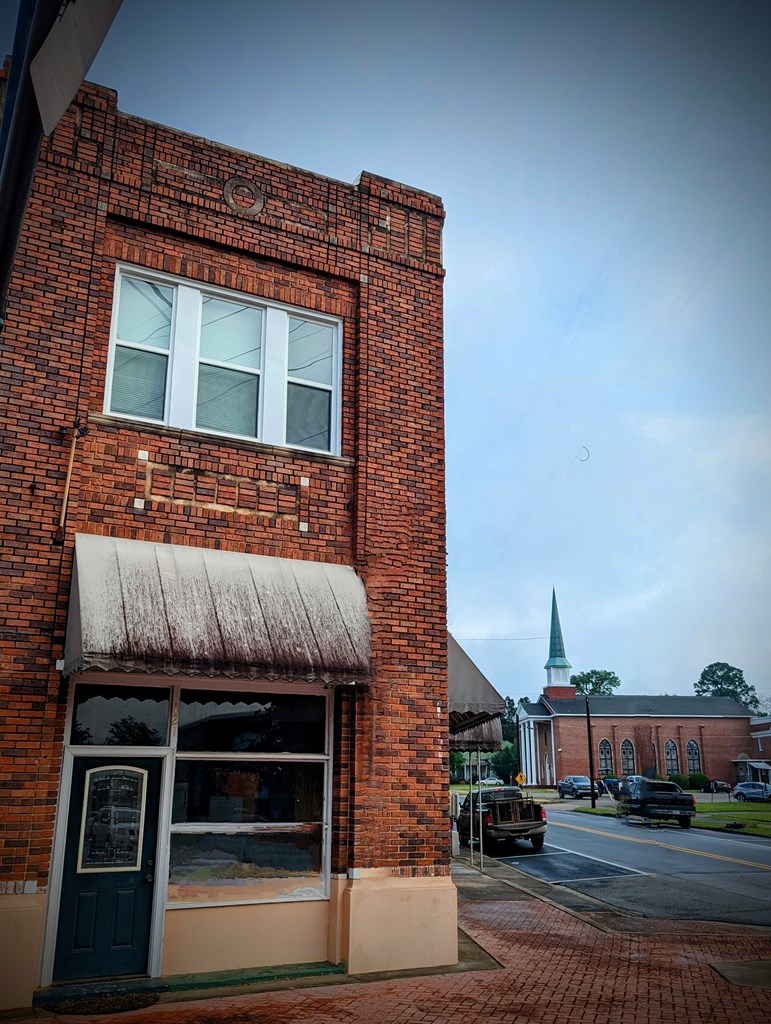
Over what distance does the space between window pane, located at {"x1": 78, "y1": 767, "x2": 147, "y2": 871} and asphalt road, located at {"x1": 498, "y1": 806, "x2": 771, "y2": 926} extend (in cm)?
867

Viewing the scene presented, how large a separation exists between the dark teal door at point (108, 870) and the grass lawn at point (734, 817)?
26.1 metres

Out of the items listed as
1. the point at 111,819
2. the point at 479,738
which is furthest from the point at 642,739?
the point at 111,819

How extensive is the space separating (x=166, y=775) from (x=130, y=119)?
758 cm

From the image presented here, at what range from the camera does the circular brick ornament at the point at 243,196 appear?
10711 mm

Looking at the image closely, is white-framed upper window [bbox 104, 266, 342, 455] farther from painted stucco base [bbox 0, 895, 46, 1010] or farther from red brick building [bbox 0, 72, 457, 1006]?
painted stucco base [bbox 0, 895, 46, 1010]

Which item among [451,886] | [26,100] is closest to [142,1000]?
[451,886]

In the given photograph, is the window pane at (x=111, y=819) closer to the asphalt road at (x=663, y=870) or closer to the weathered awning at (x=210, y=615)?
the weathered awning at (x=210, y=615)

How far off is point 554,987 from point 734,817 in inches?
1329

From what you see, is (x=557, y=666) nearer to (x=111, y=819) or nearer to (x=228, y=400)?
(x=228, y=400)

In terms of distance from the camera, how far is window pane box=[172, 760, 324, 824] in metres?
9.14

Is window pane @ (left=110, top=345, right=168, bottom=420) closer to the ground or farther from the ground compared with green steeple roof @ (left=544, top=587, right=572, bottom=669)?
closer to the ground

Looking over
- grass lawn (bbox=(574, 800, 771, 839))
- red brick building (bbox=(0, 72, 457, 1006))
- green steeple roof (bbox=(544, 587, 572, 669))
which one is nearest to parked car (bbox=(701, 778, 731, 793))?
grass lawn (bbox=(574, 800, 771, 839))

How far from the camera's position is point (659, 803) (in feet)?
107

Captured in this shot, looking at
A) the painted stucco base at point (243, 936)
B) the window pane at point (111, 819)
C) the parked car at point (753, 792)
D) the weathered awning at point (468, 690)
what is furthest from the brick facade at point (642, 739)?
the window pane at point (111, 819)
